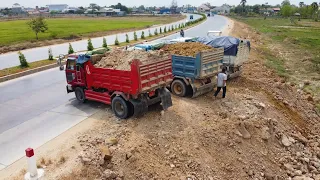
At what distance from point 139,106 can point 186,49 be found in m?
4.33

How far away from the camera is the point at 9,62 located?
21484 millimetres

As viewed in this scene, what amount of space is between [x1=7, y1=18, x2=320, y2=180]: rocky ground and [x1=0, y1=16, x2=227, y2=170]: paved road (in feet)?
3.49

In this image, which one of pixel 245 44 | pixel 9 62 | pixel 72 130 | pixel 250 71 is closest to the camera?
pixel 72 130

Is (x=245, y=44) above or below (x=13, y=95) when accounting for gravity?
above

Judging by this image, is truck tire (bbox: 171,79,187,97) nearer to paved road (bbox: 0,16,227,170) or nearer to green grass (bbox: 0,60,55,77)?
paved road (bbox: 0,16,227,170)

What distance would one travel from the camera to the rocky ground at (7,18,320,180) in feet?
25.1

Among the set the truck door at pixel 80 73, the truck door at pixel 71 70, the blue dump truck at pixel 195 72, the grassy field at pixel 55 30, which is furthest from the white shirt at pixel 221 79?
the grassy field at pixel 55 30

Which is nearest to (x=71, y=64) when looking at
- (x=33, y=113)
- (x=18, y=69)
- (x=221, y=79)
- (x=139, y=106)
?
(x=33, y=113)

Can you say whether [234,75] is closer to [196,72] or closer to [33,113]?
[196,72]

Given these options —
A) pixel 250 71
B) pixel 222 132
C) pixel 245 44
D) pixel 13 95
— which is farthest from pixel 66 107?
pixel 250 71

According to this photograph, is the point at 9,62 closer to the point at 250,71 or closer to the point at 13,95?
the point at 13,95

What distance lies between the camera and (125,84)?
9.70 m

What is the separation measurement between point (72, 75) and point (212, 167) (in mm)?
6208

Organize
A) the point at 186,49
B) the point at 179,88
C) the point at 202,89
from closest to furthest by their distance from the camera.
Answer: the point at 202,89
the point at 179,88
the point at 186,49
